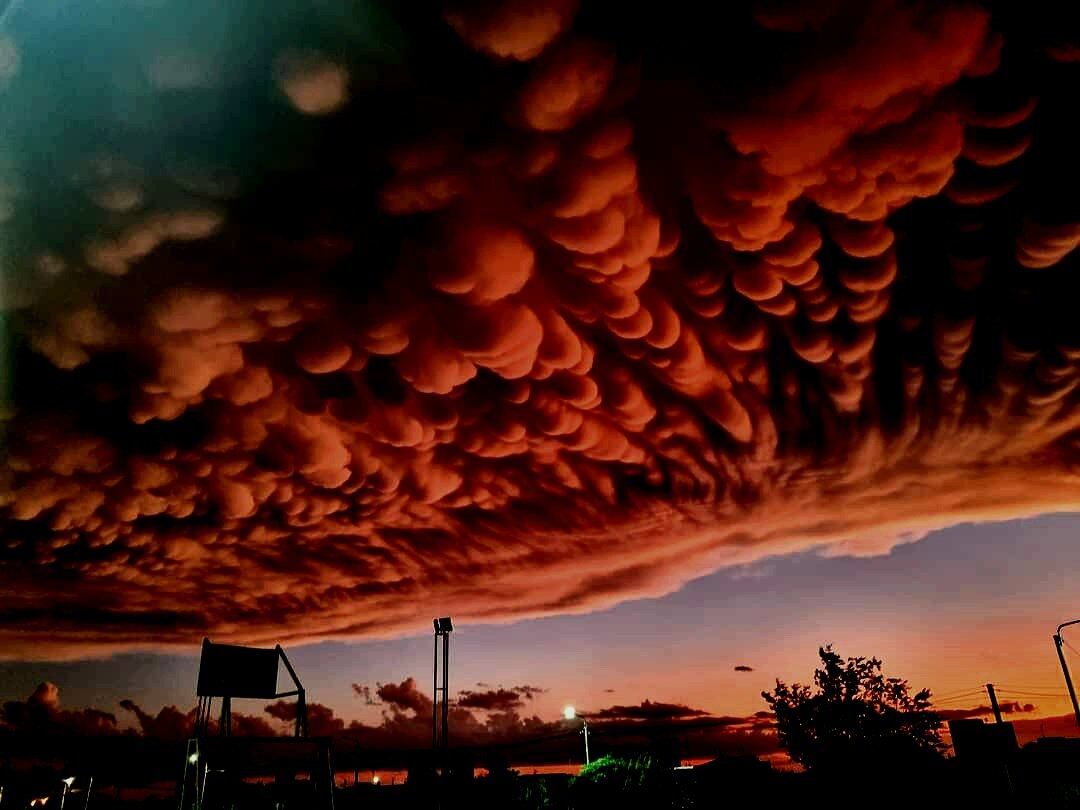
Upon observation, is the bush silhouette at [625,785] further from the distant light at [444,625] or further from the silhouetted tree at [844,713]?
the silhouetted tree at [844,713]

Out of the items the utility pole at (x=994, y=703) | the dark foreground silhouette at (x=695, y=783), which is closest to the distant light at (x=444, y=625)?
the dark foreground silhouette at (x=695, y=783)

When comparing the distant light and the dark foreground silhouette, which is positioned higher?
the distant light

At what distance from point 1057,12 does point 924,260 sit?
203 centimetres

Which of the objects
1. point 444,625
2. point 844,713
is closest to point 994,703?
point 844,713

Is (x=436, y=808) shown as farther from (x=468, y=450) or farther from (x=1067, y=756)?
(x=1067, y=756)

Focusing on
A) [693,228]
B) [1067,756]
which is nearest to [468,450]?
[693,228]

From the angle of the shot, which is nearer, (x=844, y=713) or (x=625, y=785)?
(x=625, y=785)

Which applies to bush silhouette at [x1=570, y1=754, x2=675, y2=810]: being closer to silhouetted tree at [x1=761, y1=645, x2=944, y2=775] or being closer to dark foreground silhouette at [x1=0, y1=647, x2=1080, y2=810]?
dark foreground silhouette at [x1=0, y1=647, x2=1080, y2=810]

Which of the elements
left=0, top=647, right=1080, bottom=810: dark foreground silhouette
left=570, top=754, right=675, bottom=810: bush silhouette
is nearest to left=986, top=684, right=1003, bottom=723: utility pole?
left=0, top=647, right=1080, bottom=810: dark foreground silhouette

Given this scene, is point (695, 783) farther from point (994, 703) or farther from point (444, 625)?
point (994, 703)

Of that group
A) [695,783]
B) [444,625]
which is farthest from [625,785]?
[444,625]

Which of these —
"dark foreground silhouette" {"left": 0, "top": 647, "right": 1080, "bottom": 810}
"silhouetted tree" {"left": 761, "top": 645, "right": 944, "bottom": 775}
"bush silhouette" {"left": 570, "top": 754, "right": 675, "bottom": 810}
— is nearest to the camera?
"dark foreground silhouette" {"left": 0, "top": 647, "right": 1080, "bottom": 810}

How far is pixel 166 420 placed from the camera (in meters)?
7.09

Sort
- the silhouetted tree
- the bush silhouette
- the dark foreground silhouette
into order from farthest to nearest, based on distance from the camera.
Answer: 1. the silhouetted tree
2. the bush silhouette
3. the dark foreground silhouette
